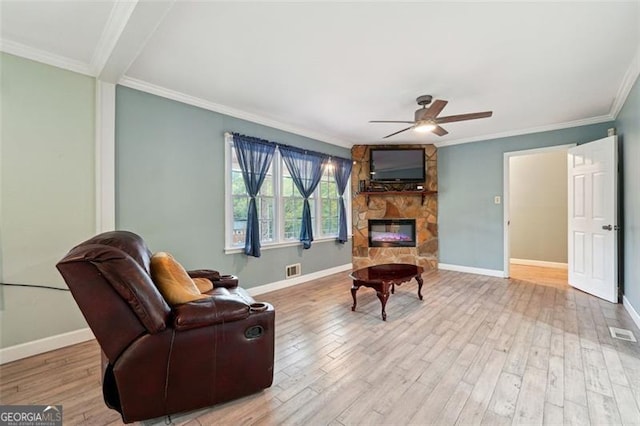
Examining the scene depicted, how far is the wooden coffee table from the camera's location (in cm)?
310

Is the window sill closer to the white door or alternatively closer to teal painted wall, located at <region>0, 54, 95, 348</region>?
teal painted wall, located at <region>0, 54, 95, 348</region>

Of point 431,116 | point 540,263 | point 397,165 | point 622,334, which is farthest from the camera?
point 540,263

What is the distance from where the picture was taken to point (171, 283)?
5.86 feet

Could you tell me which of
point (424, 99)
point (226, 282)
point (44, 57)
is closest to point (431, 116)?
point (424, 99)

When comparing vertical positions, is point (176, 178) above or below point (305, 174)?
below

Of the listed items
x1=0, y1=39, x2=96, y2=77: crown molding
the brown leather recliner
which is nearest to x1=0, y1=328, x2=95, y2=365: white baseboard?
the brown leather recliner

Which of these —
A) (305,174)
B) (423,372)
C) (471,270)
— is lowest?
(423,372)

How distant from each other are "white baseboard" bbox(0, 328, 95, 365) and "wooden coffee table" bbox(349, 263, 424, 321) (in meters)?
2.67

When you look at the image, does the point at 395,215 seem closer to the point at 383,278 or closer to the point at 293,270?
the point at 293,270

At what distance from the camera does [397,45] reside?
231 cm

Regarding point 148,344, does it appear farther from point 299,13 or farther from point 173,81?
point 173,81

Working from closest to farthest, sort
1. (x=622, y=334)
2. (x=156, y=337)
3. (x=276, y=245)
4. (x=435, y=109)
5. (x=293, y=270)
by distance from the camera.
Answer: (x=156, y=337)
(x=622, y=334)
(x=435, y=109)
(x=276, y=245)
(x=293, y=270)

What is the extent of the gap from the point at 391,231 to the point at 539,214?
308cm

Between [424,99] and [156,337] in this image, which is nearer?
[156,337]
